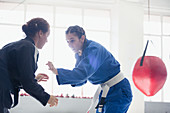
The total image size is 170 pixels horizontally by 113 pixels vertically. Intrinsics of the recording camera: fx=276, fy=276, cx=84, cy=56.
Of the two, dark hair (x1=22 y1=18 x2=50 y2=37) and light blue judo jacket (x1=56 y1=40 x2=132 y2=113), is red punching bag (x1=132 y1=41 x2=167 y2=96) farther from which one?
dark hair (x1=22 y1=18 x2=50 y2=37)

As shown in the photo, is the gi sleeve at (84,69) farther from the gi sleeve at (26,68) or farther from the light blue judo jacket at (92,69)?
the gi sleeve at (26,68)

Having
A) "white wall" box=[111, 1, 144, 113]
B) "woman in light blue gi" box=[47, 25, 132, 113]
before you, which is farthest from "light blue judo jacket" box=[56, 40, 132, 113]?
"white wall" box=[111, 1, 144, 113]

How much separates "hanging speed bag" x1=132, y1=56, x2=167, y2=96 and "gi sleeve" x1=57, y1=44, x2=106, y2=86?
0.56m

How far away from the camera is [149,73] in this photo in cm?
291

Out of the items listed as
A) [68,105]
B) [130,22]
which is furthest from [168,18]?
[68,105]

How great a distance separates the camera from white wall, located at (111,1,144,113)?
6739mm

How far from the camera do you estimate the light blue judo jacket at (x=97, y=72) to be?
2.36 m

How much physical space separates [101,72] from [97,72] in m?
0.04

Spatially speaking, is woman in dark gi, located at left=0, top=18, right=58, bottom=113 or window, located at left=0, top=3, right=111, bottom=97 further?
window, located at left=0, top=3, right=111, bottom=97

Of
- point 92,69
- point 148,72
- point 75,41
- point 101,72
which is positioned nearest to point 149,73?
point 148,72

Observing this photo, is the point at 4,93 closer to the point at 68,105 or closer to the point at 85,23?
the point at 68,105

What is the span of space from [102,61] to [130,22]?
4.64 metres

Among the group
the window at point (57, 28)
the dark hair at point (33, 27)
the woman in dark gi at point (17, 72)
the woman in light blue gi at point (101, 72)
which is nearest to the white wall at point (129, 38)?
the window at point (57, 28)

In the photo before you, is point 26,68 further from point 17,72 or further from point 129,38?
point 129,38
